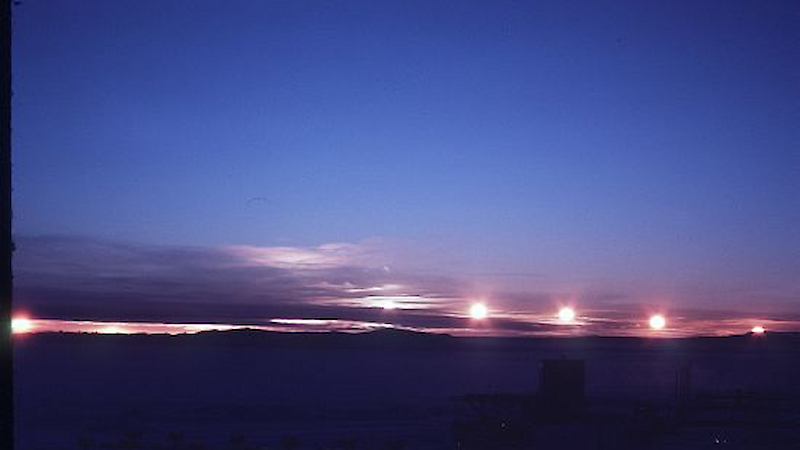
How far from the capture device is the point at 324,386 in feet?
224

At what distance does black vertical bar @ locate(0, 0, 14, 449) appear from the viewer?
405 cm

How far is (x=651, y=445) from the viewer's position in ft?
99.7

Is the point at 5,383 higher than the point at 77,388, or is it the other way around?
the point at 5,383

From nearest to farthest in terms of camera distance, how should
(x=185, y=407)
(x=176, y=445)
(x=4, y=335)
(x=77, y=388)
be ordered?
(x=4, y=335) < (x=176, y=445) < (x=185, y=407) < (x=77, y=388)

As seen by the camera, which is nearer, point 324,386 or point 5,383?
point 5,383

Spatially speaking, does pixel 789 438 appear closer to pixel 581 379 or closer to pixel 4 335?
pixel 581 379

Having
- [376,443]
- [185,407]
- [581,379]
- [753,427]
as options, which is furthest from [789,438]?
[185,407]

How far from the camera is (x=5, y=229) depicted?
4.13 metres

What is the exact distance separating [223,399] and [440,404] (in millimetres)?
14824

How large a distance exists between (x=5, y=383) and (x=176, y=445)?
26955 millimetres

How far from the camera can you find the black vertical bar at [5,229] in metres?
4.05

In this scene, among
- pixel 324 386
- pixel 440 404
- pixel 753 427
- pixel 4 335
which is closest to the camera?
pixel 4 335

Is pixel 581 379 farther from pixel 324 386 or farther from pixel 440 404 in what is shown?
pixel 324 386

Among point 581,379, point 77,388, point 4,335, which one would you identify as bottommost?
point 77,388
